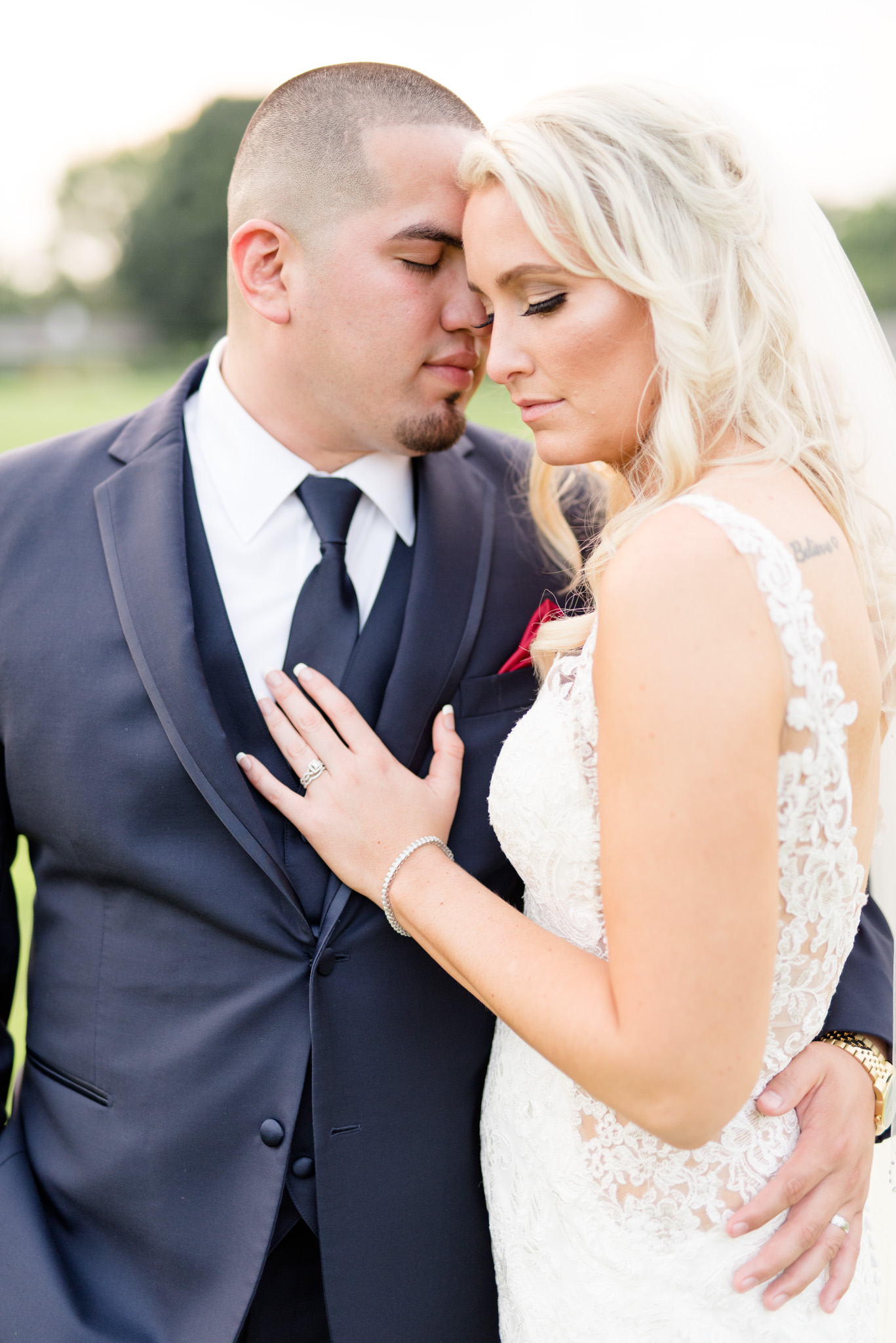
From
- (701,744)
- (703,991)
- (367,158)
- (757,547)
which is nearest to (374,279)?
(367,158)

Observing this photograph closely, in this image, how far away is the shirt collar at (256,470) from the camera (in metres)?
2.20

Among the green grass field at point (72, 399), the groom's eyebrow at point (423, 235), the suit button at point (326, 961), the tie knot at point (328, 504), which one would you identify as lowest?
the green grass field at point (72, 399)

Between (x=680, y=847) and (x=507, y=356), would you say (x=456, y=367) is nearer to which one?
(x=507, y=356)

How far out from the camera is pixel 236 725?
2021 mm

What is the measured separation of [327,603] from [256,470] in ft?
1.10

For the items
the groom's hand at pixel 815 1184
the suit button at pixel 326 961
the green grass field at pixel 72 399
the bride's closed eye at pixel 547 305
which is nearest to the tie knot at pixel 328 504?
the bride's closed eye at pixel 547 305

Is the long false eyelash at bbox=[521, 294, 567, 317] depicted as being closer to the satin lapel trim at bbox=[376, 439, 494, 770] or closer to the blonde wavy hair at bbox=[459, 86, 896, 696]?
the blonde wavy hair at bbox=[459, 86, 896, 696]

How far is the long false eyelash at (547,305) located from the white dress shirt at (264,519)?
692 mm

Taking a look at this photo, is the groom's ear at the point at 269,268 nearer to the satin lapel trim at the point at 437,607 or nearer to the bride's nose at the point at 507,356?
the satin lapel trim at the point at 437,607

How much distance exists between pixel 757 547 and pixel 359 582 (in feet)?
3.47

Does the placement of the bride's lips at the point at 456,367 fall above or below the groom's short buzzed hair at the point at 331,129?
below

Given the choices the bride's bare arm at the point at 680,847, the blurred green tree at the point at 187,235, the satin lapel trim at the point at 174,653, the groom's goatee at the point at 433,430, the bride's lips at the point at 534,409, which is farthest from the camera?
the blurred green tree at the point at 187,235

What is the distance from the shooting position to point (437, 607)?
2.15 meters

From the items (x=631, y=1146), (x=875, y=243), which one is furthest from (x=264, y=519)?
(x=875, y=243)
